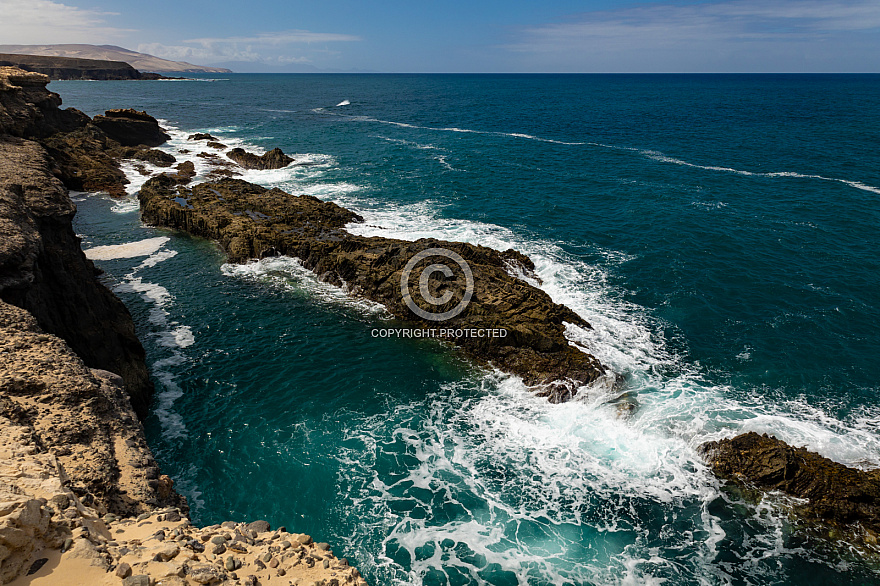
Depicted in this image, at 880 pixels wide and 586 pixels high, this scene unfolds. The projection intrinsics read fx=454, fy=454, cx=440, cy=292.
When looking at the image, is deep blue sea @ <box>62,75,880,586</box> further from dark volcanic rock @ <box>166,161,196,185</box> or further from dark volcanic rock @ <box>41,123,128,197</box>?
dark volcanic rock @ <box>166,161,196,185</box>

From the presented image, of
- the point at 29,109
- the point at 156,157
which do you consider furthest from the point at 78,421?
the point at 156,157

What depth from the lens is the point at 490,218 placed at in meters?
47.6

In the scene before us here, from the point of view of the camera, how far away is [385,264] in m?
34.0

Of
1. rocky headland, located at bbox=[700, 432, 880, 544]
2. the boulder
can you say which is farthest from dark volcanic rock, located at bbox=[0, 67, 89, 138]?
rocky headland, located at bbox=[700, 432, 880, 544]

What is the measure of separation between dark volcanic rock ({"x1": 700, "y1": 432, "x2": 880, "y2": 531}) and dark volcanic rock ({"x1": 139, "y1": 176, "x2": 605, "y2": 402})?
275 inches

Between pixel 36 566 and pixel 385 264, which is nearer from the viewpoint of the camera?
pixel 36 566

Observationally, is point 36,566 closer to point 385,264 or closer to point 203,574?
point 203,574

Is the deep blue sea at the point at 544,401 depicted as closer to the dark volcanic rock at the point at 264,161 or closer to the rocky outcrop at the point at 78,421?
the rocky outcrop at the point at 78,421

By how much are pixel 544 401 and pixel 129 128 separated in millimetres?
82347

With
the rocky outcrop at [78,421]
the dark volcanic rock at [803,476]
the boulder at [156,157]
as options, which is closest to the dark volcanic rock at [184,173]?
the boulder at [156,157]

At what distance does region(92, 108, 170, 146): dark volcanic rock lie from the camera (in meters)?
71.7

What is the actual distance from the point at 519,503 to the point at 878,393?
20487 mm

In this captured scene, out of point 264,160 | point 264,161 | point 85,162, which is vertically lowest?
point 85,162

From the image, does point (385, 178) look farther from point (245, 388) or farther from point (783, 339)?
point (783, 339)
